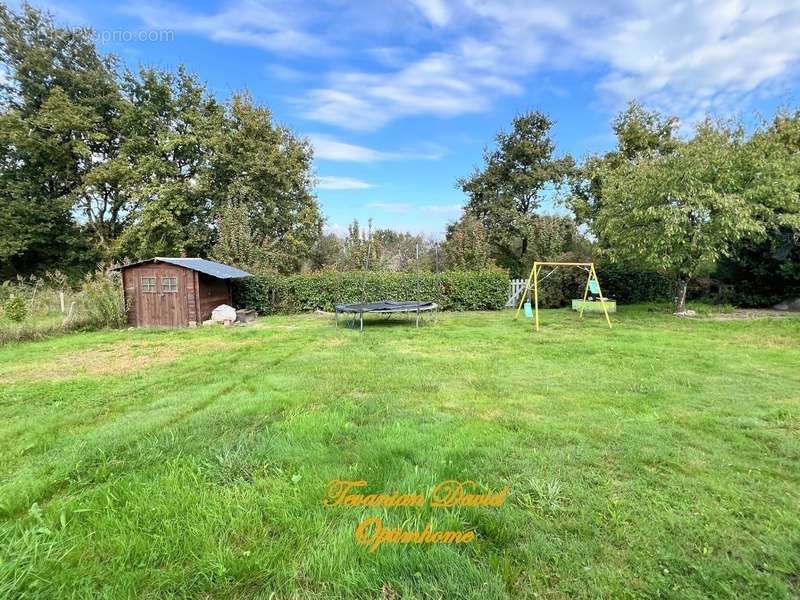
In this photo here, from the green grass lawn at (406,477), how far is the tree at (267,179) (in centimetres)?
1431

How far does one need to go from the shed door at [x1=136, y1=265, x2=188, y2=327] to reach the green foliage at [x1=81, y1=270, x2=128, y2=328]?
1.65 feet

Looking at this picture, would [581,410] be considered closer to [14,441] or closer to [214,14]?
[14,441]

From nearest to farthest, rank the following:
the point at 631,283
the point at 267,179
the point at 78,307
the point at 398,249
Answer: the point at 78,307 → the point at 631,283 → the point at 267,179 → the point at 398,249

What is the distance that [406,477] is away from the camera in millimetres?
2533

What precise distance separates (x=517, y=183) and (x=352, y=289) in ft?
33.3

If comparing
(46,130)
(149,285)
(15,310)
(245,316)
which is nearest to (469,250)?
(245,316)

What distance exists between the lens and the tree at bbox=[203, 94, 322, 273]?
18.5 metres

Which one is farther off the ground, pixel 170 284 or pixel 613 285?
pixel 170 284

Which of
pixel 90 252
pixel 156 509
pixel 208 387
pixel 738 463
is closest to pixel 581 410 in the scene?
pixel 738 463

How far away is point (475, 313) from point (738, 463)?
406 inches

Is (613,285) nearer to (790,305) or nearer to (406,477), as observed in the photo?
(790,305)

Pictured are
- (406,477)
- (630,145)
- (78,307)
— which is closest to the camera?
(406,477)

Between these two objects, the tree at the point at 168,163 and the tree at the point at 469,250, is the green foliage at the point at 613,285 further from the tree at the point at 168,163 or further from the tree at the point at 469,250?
the tree at the point at 168,163

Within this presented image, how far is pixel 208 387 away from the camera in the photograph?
4.91 meters
